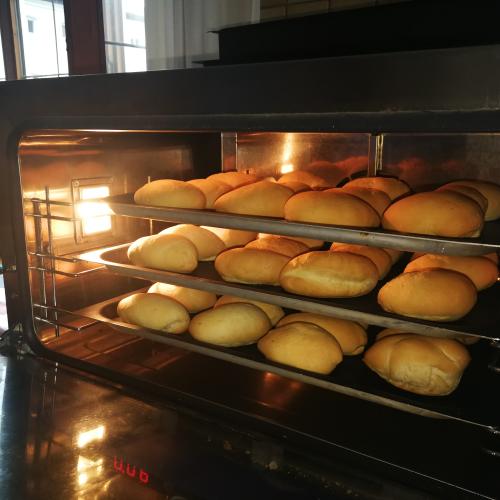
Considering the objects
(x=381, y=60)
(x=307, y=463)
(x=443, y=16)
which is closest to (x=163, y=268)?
(x=307, y=463)

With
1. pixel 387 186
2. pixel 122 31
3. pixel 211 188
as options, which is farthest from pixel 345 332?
pixel 122 31

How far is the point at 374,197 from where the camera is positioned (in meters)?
0.81

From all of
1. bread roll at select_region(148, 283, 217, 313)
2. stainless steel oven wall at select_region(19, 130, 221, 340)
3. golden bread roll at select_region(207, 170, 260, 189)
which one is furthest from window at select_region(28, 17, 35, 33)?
bread roll at select_region(148, 283, 217, 313)

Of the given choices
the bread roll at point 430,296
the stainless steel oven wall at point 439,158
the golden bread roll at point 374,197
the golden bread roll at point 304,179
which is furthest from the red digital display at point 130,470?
the stainless steel oven wall at point 439,158

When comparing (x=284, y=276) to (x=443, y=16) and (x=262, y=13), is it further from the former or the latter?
(x=262, y=13)

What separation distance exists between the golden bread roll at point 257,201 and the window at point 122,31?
91.1 inches

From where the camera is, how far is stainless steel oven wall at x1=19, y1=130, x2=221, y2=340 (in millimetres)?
899

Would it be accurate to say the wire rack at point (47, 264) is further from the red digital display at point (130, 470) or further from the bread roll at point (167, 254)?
the red digital display at point (130, 470)

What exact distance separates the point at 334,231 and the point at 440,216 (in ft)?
0.48

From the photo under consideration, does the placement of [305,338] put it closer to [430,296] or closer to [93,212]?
[430,296]

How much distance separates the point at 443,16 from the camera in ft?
2.63

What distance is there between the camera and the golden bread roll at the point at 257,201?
0.81 meters

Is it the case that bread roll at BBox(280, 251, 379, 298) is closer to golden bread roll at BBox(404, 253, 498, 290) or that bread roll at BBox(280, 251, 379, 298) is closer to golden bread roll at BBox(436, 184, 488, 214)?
golden bread roll at BBox(404, 253, 498, 290)

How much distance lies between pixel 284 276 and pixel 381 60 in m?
0.36
